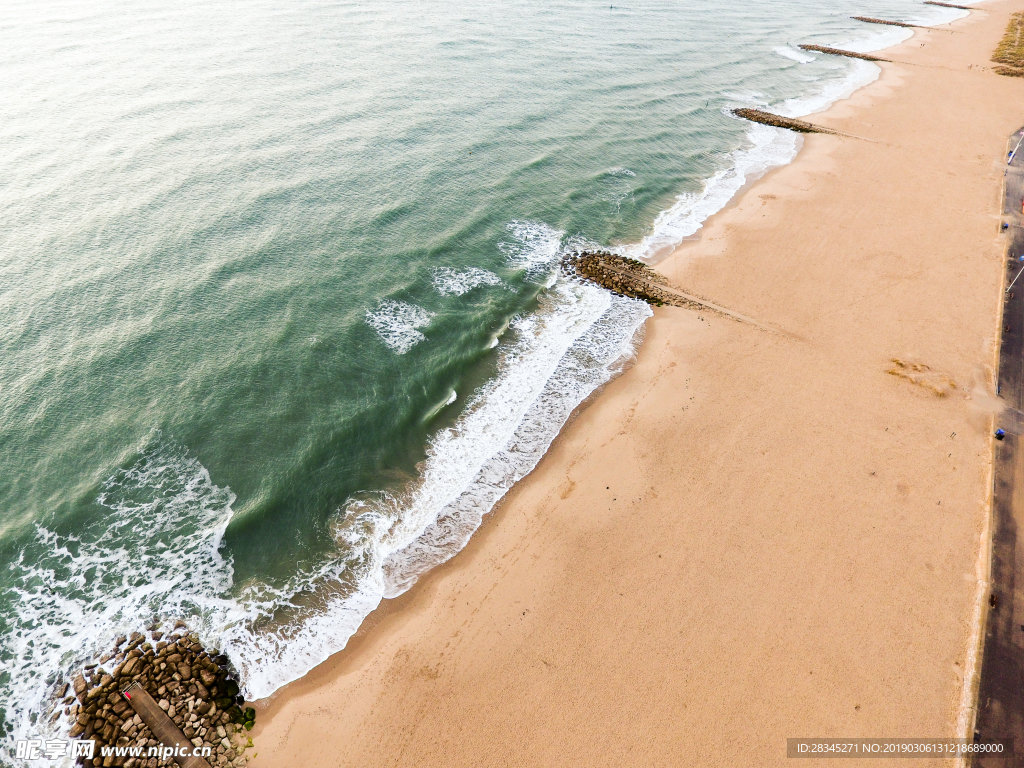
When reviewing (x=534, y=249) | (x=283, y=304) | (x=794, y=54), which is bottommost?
(x=534, y=249)

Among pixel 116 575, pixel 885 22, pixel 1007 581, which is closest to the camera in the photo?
pixel 1007 581

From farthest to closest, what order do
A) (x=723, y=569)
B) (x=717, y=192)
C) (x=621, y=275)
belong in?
1. (x=717, y=192)
2. (x=621, y=275)
3. (x=723, y=569)

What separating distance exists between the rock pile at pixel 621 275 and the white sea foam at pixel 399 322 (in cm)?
1240

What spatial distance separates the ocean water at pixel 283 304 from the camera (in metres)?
22.1

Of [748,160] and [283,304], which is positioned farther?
[748,160]

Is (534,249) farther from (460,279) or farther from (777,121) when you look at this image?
(777,121)

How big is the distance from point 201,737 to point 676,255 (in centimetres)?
4051

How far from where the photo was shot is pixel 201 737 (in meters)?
17.5

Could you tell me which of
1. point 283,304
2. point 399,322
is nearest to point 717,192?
point 399,322

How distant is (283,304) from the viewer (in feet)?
111

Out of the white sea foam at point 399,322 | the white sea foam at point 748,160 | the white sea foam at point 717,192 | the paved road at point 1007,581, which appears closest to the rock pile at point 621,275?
the white sea foam at point 748,160

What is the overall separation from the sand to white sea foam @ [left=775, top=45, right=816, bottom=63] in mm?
67193

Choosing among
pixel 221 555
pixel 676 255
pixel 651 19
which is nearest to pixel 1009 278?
pixel 676 255

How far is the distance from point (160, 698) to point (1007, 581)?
32.8 meters
